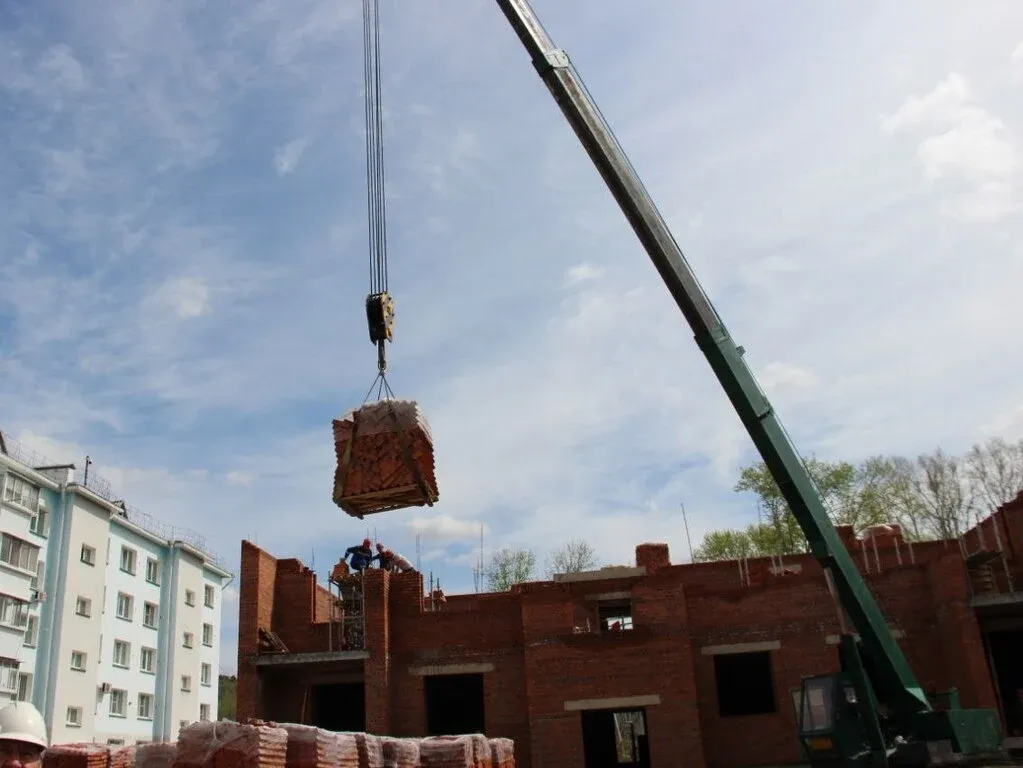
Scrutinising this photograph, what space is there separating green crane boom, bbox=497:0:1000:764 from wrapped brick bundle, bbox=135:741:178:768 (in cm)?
878

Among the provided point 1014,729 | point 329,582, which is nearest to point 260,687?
point 329,582

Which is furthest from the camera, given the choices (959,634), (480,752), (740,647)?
(740,647)

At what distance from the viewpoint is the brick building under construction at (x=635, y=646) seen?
1969cm

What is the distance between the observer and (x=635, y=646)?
66.5 ft

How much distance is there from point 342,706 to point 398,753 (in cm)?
1373

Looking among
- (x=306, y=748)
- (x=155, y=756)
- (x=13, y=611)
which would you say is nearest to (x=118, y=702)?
(x=13, y=611)

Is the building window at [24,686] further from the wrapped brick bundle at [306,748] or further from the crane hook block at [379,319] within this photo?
the wrapped brick bundle at [306,748]

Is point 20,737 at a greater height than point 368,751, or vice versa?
point 20,737

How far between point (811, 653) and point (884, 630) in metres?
7.16

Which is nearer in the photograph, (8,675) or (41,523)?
(8,675)

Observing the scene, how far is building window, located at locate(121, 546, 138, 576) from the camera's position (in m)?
35.6

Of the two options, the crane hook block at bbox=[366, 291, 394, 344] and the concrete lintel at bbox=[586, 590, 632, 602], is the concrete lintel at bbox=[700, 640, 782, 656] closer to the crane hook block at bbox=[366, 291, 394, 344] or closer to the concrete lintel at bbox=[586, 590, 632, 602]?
the concrete lintel at bbox=[586, 590, 632, 602]

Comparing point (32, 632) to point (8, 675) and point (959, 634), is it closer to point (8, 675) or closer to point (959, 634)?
point (8, 675)

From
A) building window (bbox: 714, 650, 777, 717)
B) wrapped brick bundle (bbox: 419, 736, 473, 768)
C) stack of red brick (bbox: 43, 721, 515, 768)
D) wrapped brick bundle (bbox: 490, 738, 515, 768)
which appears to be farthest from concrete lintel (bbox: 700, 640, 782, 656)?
wrapped brick bundle (bbox: 419, 736, 473, 768)
